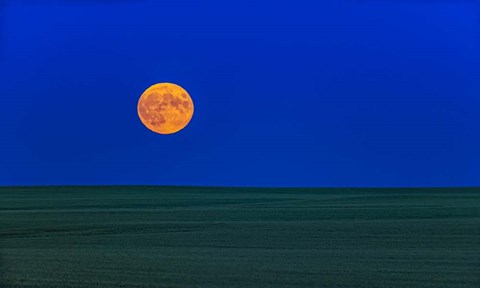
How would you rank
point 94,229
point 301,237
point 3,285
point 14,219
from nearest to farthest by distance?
1. point 3,285
2. point 301,237
3. point 94,229
4. point 14,219

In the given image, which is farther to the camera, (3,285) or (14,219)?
(14,219)

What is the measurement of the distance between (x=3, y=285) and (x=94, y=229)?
23.1ft

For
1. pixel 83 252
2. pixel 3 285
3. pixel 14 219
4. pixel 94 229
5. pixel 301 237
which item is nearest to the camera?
pixel 3 285

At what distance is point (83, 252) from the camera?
10.5m

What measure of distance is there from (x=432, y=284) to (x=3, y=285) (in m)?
4.39

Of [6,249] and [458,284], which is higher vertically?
[6,249]

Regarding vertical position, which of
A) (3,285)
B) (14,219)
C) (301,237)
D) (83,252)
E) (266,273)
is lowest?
(3,285)

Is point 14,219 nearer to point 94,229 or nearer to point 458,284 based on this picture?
point 94,229

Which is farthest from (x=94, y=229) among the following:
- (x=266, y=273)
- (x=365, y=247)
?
(x=266, y=273)

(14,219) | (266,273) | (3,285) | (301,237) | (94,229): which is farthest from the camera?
(14,219)

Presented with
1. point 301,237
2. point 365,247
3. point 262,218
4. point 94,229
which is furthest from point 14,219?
point 365,247

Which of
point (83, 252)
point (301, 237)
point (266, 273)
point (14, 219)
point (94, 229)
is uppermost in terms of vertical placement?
point (14, 219)

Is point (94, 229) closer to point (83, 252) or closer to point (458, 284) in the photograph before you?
point (83, 252)

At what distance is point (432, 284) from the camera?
7.66 metres
